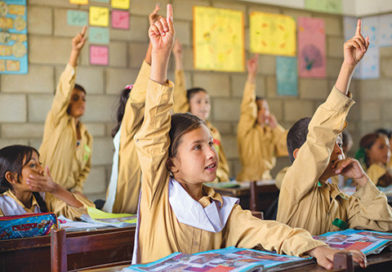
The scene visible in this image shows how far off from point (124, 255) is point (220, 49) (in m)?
3.82

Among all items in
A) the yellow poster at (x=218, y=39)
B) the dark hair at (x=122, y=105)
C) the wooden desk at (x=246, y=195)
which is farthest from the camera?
the yellow poster at (x=218, y=39)

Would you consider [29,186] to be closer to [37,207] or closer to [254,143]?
[37,207]

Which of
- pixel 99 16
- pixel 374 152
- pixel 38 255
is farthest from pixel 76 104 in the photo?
pixel 374 152

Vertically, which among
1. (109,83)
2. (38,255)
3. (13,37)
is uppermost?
(13,37)

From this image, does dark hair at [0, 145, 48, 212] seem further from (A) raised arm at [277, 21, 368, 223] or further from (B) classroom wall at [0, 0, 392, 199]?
(B) classroom wall at [0, 0, 392, 199]

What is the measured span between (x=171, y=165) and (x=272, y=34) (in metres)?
4.37

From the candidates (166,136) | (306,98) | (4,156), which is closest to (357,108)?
(306,98)

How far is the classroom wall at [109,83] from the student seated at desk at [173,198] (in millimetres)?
3103

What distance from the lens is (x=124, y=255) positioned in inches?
64.9

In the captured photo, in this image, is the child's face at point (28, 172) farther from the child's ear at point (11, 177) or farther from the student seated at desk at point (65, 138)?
the student seated at desk at point (65, 138)

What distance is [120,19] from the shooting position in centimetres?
461

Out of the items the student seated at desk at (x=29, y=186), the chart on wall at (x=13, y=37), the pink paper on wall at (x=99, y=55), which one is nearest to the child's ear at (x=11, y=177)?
the student seated at desk at (x=29, y=186)

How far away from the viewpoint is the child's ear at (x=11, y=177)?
2261 millimetres

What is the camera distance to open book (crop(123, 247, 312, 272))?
1.04 m
